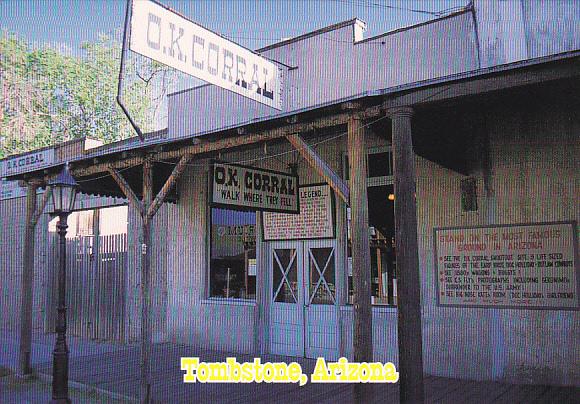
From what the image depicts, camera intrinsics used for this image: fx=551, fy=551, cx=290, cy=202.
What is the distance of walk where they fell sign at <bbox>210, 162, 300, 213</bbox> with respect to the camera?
7480 millimetres

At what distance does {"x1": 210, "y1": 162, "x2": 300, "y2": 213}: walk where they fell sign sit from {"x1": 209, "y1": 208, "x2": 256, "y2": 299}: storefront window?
6.56 ft

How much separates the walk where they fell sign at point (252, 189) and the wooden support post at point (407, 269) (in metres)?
2.73

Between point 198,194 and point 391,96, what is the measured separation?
22.1 ft

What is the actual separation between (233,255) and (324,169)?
5286 mm

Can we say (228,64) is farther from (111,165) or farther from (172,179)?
(111,165)

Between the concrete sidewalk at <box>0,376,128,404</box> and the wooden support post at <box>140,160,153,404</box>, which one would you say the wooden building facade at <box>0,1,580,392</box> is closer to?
the wooden support post at <box>140,160,153,404</box>

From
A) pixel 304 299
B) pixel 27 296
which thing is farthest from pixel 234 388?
pixel 27 296

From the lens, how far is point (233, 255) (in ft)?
36.6

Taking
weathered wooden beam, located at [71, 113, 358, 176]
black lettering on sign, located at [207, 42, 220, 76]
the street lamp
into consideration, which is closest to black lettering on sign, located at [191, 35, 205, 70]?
black lettering on sign, located at [207, 42, 220, 76]

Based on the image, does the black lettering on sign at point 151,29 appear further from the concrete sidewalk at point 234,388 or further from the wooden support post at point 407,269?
the concrete sidewalk at point 234,388

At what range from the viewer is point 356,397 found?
5688 millimetres

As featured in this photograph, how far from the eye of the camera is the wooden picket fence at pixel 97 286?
511 inches

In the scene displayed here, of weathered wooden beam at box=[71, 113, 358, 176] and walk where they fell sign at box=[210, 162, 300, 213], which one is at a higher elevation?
weathered wooden beam at box=[71, 113, 358, 176]
